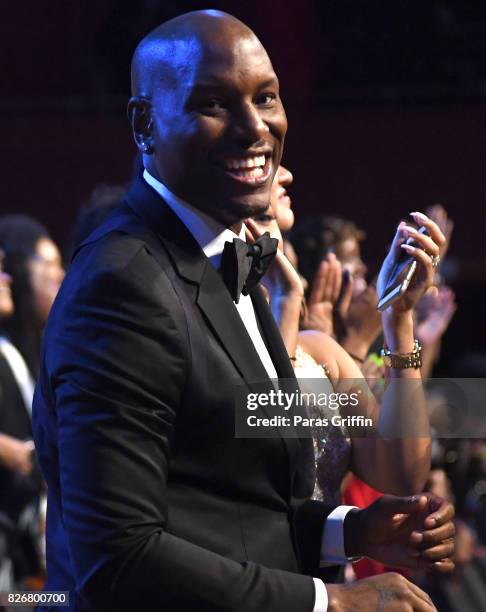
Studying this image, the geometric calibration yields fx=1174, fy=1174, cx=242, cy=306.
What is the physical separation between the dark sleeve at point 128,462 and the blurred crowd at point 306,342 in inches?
36.5

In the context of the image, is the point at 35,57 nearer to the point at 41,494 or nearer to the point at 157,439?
the point at 41,494

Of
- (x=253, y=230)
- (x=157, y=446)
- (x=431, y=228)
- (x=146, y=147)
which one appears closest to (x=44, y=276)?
(x=253, y=230)

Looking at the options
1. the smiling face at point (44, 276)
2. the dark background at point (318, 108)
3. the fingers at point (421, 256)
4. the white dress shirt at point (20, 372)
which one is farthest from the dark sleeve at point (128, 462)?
the dark background at point (318, 108)

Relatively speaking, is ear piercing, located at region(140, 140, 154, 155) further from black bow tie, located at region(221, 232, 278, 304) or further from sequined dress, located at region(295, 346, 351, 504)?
sequined dress, located at region(295, 346, 351, 504)

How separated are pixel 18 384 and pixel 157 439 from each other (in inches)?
88.6

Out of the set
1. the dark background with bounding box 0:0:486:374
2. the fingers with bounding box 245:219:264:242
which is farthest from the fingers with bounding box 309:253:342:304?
the dark background with bounding box 0:0:486:374

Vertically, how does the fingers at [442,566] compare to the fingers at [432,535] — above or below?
below

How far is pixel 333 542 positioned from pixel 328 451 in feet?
1.51

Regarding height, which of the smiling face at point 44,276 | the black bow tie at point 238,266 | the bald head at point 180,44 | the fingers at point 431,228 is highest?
the smiling face at point 44,276

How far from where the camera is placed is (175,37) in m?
1.48

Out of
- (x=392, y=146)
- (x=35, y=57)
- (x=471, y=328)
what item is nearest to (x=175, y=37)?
(x=392, y=146)

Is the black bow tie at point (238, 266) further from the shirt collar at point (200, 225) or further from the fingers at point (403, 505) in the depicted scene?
the fingers at point (403, 505)

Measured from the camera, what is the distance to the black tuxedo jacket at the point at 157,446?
129cm

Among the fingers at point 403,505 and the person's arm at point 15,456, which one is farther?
the person's arm at point 15,456
